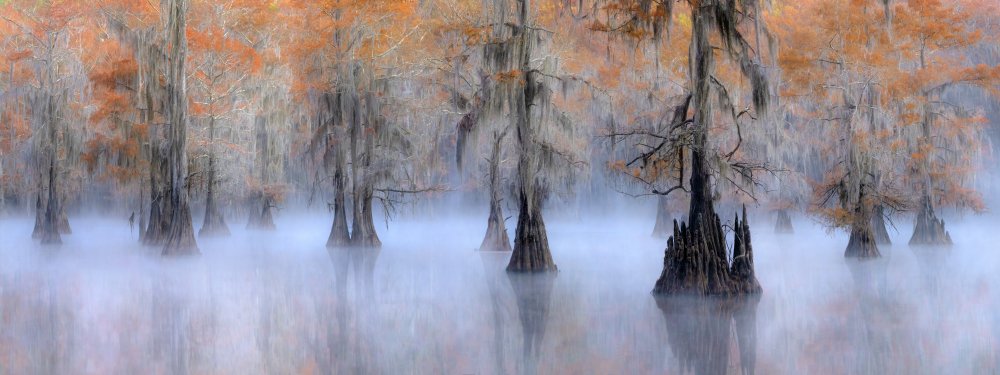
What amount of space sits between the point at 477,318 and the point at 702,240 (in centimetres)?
340

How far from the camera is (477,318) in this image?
37.1 feet

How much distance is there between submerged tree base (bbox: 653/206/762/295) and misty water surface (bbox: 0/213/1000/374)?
46 centimetres

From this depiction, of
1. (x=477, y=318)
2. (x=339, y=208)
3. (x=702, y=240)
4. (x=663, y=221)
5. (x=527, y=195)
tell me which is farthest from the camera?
(x=663, y=221)

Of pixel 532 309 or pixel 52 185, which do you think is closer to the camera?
pixel 532 309

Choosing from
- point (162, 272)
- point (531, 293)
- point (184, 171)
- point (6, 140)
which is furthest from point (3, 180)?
point (531, 293)

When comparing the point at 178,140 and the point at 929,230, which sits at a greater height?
the point at 178,140

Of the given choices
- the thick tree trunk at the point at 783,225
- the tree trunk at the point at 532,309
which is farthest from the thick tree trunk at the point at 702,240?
the thick tree trunk at the point at 783,225

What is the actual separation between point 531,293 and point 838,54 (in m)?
10.6

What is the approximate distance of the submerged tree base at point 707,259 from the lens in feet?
41.8

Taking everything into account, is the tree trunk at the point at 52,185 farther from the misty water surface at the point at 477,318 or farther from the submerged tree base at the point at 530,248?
the submerged tree base at the point at 530,248

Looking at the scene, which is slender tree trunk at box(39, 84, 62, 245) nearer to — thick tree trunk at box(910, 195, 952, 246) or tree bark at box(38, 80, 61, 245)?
tree bark at box(38, 80, 61, 245)

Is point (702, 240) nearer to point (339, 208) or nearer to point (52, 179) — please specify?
point (339, 208)

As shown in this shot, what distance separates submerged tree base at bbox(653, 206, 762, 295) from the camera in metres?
12.7

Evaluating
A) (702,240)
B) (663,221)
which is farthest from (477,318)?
(663,221)
